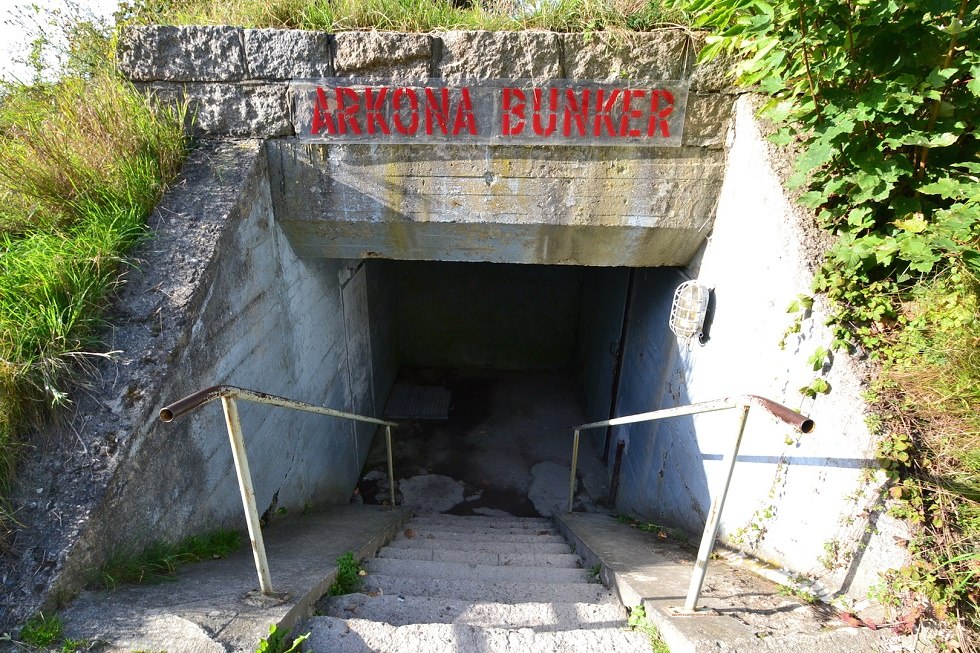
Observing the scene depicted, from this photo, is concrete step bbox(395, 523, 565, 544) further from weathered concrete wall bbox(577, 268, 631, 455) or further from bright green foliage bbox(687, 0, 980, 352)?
bright green foliage bbox(687, 0, 980, 352)

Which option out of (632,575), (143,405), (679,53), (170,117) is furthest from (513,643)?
(170,117)

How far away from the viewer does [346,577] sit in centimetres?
272

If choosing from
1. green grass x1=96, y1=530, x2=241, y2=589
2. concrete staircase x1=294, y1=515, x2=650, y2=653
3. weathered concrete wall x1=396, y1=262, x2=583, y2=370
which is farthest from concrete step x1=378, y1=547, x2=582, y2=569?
weathered concrete wall x1=396, y1=262, x2=583, y2=370

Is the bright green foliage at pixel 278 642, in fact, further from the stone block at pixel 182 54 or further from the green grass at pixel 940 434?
the stone block at pixel 182 54

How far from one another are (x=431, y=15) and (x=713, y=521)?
3.30m

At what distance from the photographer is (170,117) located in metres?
3.39

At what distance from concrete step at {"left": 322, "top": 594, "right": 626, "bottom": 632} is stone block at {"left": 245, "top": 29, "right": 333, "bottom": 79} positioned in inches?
118

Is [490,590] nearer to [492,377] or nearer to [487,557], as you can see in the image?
[487,557]

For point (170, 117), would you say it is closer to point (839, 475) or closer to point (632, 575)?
point (632, 575)

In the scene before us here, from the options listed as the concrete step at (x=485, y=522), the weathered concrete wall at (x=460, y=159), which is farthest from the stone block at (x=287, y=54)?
the concrete step at (x=485, y=522)

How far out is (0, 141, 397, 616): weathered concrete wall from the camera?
220 cm

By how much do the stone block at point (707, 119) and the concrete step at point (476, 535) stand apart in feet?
10.2

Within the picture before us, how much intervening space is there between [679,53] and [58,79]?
164 inches

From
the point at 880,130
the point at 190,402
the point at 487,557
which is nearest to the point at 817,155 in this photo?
the point at 880,130
